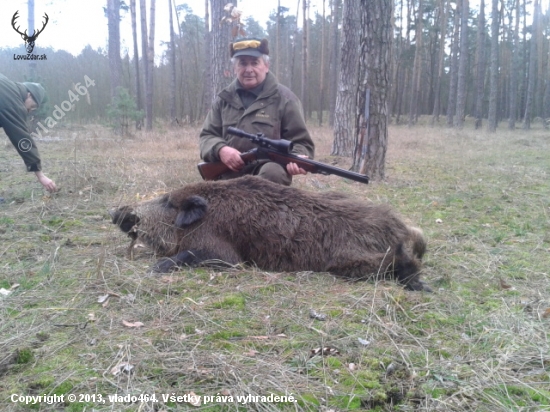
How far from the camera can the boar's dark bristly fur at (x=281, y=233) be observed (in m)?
3.90

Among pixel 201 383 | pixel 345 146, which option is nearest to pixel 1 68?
pixel 345 146

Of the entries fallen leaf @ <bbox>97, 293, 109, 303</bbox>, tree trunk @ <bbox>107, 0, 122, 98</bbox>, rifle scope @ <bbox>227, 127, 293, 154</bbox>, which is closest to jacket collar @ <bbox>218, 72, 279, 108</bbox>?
rifle scope @ <bbox>227, 127, 293, 154</bbox>

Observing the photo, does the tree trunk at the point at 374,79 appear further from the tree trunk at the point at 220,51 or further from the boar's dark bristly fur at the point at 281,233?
the boar's dark bristly fur at the point at 281,233

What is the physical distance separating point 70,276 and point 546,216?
571 centimetres

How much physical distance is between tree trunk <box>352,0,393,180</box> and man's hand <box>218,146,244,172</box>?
3.93 meters

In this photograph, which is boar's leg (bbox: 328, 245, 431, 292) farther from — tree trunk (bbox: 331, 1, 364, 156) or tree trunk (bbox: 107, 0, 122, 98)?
tree trunk (bbox: 107, 0, 122, 98)

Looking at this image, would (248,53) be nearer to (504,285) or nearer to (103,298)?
(103,298)

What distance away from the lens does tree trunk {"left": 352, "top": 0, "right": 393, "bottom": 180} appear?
7996 mm

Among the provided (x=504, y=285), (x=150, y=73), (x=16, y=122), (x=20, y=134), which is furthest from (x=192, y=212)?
(x=150, y=73)

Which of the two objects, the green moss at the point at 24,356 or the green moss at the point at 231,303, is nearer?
the green moss at the point at 24,356

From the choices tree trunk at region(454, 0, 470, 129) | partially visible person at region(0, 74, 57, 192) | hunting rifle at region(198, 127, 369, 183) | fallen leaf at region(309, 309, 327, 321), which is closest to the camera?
fallen leaf at region(309, 309, 327, 321)

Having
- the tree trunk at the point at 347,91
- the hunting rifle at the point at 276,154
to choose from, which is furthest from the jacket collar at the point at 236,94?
the tree trunk at the point at 347,91

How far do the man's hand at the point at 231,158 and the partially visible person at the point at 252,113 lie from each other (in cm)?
2

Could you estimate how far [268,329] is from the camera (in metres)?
2.88
